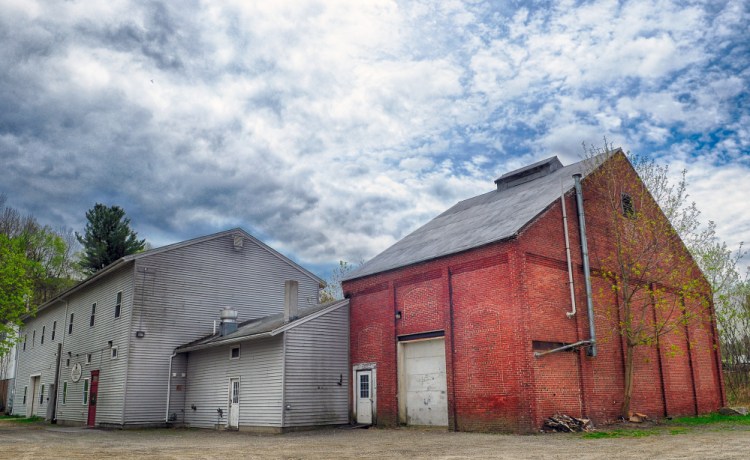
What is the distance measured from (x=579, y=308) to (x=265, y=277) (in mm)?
15352

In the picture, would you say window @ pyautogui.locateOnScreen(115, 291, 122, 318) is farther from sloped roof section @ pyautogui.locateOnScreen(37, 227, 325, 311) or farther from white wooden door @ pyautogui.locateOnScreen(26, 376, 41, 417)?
white wooden door @ pyautogui.locateOnScreen(26, 376, 41, 417)

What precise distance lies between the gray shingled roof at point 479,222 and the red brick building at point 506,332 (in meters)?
0.09

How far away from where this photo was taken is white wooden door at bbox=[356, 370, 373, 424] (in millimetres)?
23297

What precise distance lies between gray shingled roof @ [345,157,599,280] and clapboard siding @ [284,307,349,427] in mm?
2635

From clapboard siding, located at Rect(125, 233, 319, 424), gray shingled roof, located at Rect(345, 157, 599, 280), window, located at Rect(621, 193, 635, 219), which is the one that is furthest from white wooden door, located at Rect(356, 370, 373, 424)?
window, located at Rect(621, 193, 635, 219)

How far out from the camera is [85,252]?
160 ft

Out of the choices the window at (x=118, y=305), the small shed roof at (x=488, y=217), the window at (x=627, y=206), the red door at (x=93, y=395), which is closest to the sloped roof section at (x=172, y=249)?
the window at (x=118, y=305)

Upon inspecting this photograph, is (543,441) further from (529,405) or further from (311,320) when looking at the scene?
(311,320)

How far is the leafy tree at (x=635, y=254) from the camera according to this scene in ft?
73.5

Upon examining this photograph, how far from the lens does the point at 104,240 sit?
47688mm

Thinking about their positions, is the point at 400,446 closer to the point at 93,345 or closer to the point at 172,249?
the point at 172,249

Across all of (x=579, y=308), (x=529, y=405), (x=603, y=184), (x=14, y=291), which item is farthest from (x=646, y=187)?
(x=14, y=291)

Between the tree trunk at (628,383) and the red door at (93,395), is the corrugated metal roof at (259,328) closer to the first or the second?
the red door at (93,395)

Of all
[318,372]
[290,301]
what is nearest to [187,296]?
[290,301]
